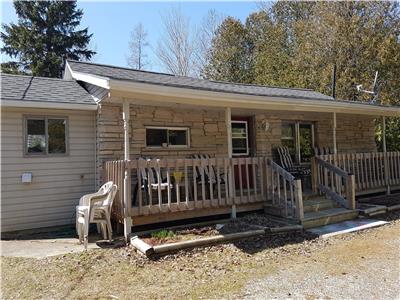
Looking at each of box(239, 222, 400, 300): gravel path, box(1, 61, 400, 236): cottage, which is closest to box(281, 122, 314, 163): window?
box(1, 61, 400, 236): cottage

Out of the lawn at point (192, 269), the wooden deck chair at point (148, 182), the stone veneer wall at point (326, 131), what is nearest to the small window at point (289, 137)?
the stone veneer wall at point (326, 131)

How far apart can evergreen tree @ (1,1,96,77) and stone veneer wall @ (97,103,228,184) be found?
16070mm

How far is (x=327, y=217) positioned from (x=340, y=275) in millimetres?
2866

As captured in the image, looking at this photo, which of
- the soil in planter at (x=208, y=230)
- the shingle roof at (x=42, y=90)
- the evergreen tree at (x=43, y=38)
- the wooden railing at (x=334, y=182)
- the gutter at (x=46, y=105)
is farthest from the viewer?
the evergreen tree at (x=43, y=38)

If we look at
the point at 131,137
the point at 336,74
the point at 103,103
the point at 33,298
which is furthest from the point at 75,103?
the point at 336,74

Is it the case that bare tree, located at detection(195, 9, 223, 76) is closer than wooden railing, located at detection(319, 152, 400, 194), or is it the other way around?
wooden railing, located at detection(319, 152, 400, 194)

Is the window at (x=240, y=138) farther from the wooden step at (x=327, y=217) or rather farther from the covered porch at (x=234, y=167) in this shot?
the wooden step at (x=327, y=217)

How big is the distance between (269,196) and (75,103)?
14.9ft

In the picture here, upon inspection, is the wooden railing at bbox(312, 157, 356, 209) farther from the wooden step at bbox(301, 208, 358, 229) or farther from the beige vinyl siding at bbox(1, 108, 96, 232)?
the beige vinyl siding at bbox(1, 108, 96, 232)

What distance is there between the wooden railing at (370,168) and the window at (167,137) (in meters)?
3.38

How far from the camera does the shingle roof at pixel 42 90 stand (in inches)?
274

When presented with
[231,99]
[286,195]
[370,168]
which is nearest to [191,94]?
[231,99]

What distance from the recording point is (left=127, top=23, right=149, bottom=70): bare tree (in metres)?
25.3

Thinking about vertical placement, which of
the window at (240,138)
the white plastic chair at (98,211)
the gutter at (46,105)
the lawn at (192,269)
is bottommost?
the lawn at (192,269)
